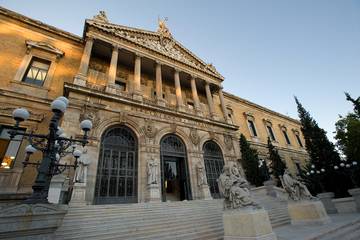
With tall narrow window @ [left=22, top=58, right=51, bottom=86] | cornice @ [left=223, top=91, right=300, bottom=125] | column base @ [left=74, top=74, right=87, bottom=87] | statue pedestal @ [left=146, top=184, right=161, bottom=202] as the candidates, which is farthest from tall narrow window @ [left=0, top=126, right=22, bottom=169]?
cornice @ [left=223, top=91, right=300, bottom=125]

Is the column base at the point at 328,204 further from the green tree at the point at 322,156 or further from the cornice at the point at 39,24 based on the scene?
the cornice at the point at 39,24

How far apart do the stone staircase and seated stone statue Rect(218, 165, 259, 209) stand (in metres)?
1.49

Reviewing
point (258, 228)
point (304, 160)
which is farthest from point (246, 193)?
point (304, 160)

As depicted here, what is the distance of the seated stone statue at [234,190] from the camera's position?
5.02 meters

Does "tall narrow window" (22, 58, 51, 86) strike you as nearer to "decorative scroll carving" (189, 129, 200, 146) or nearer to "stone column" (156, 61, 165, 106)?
"stone column" (156, 61, 165, 106)

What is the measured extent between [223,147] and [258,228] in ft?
33.2

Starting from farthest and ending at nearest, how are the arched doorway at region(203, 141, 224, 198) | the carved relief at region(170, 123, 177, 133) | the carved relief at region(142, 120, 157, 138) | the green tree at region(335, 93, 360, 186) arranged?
the green tree at region(335, 93, 360, 186)
the arched doorway at region(203, 141, 224, 198)
the carved relief at region(170, 123, 177, 133)
the carved relief at region(142, 120, 157, 138)

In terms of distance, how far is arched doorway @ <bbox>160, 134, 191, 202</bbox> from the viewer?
39.0ft

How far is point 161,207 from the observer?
7824 mm

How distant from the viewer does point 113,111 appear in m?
11.0

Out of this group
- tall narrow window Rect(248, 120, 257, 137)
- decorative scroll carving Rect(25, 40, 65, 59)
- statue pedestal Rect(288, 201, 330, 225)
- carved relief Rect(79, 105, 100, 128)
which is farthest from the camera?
tall narrow window Rect(248, 120, 257, 137)

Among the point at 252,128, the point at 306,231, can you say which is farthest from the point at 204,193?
the point at 252,128

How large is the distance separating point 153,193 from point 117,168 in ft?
7.63

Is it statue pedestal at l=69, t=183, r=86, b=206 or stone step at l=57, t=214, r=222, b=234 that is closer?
stone step at l=57, t=214, r=222, b=234
